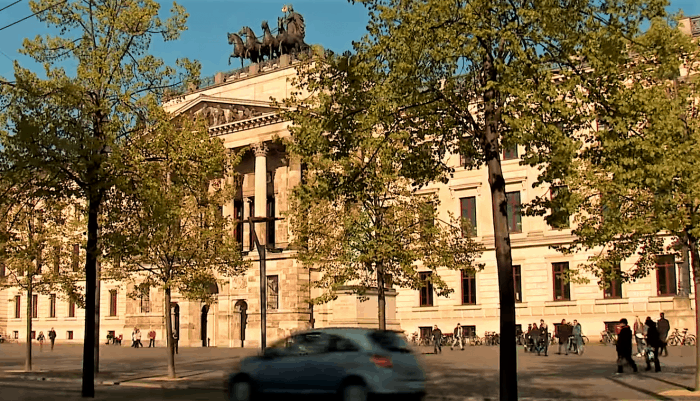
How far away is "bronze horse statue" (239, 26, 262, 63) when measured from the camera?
230 ft

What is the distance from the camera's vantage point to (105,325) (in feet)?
254

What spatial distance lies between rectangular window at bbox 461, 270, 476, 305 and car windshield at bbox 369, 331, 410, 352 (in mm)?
40737

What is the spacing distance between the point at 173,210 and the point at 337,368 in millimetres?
8975

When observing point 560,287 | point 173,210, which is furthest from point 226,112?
point 173,210

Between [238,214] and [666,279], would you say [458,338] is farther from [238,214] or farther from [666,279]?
[238,214]

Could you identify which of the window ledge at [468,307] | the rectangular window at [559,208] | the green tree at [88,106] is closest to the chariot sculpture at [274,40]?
the window ledge at [468,307]

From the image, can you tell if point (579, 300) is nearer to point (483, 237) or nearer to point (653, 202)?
point (483, 237)

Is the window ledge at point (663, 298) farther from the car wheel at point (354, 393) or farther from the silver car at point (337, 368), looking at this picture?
the car wheel at point (354, 393)

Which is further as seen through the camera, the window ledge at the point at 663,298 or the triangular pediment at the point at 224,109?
the triangular pediment at the point at 224,109

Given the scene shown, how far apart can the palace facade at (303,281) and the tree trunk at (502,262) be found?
75.9 feet

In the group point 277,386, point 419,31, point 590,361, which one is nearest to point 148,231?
point 277,386

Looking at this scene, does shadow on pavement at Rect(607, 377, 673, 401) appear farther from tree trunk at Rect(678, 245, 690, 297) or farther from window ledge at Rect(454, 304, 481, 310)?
window ledge at Rect(454, 304, 481, 310)

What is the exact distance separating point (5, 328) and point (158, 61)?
239 feet

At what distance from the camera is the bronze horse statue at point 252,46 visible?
230 feet
